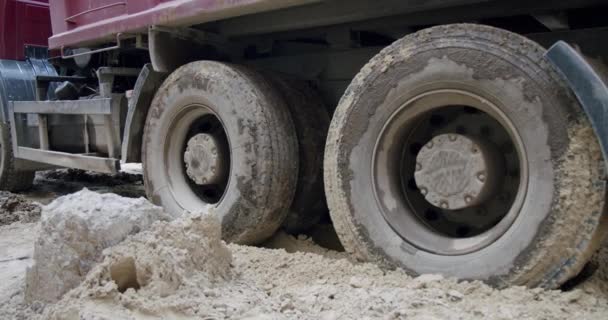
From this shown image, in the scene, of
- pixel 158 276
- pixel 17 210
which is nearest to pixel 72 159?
pixel 17 210

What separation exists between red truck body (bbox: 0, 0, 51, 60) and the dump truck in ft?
6.62

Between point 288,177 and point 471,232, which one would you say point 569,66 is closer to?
point 471,232

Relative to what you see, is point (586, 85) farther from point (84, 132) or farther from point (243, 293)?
point (84, 132)

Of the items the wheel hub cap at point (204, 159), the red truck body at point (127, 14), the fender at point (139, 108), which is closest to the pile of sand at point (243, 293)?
the wheel hub cap at point (204, 159)

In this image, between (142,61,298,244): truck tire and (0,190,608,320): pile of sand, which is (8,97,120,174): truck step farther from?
(0,190,608,320): pile of sand

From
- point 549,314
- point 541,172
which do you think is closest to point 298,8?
point 541,172

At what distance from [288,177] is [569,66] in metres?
1.58

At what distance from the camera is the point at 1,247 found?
3.66 metres

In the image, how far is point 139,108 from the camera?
→ 12.1ft

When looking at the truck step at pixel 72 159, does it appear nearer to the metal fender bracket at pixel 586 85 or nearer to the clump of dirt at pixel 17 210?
the clump of dirt at pixel 17 210

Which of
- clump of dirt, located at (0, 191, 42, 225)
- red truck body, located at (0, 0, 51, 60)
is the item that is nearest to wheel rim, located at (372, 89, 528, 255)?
clump of dirt, located at (0, 191, 42, 225)

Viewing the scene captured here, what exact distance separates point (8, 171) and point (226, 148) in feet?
12.1

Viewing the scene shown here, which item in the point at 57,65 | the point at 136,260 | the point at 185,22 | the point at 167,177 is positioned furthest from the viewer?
the point at 57,65

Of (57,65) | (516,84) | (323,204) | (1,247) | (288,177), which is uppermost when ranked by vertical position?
(57,65)
